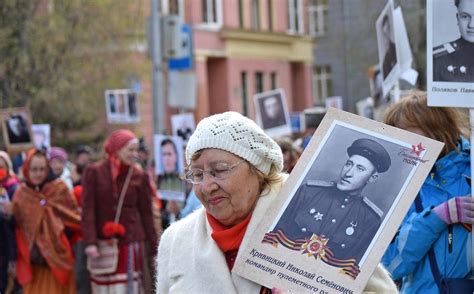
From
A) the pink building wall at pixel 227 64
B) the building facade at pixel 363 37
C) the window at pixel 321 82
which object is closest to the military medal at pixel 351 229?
the building facade at pixel 363 37

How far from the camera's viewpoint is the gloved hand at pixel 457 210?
→ 12.8 ft

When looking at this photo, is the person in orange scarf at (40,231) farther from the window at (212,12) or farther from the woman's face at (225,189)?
the window at (212,12)

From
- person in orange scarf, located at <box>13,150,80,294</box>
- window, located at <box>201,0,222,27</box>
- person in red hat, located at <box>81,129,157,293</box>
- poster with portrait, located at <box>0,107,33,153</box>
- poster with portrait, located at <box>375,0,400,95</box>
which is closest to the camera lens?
poster with portrait, located at <box>375,0,400,95</box>

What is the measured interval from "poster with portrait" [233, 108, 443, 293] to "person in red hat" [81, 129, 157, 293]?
18.9 ft

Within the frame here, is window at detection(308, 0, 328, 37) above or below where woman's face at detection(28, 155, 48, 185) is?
above

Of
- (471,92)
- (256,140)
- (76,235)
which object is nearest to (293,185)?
(256,140)

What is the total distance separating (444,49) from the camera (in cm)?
412

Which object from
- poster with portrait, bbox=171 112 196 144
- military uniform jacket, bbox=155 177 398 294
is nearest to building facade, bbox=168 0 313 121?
poster with portrait, bbox=171 112 196 144

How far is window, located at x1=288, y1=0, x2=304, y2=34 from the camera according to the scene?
150 feet

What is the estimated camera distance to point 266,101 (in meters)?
14.4

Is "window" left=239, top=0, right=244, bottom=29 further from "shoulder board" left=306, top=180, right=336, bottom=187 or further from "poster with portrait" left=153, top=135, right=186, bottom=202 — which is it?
"shoulder board" left=306, top=180, right=336, bottom=187

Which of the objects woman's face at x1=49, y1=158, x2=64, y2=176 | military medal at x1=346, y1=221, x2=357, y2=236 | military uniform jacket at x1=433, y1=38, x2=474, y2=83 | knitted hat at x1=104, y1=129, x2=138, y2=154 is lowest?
woman's face at x1=49, y1=158, x2=64, y2=176

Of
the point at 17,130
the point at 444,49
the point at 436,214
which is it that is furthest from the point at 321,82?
the point at 436,214

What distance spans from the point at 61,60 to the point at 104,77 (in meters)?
1.79
